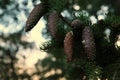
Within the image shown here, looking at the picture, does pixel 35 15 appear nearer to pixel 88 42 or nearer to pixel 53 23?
pixel 53 23

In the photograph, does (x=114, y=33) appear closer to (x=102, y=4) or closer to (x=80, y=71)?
(x=80, y=71)

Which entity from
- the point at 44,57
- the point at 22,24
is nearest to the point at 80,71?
the point at 22,24

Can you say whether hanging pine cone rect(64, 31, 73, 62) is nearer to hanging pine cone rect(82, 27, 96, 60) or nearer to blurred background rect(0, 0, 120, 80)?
hanging pine cone rect(82, 27, 96, 60)

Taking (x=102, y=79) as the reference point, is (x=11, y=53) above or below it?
above

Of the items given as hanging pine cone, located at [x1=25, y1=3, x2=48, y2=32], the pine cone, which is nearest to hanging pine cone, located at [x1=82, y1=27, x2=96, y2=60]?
the pine cone

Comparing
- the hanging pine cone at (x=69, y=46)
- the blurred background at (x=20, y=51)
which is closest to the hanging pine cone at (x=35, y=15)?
the hanging pine cone at (x=69, y=46)

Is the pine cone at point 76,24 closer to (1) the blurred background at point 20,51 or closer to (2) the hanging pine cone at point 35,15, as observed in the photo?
(2) the hanging pine cone at point 35,15
